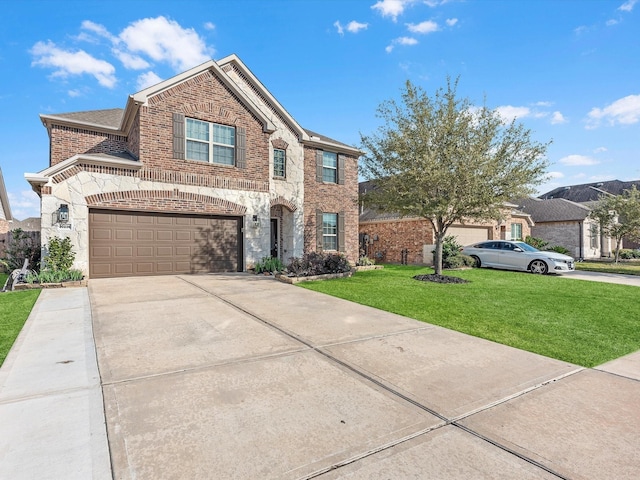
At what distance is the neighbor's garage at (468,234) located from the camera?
62.8 feet

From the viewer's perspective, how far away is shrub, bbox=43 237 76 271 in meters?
9.93

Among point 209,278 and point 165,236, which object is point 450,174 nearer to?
point 209,278

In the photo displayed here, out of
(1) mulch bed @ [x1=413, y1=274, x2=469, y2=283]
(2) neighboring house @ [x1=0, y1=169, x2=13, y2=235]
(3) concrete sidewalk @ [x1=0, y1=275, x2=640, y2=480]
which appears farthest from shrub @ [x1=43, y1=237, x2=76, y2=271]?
(2) neighboring house @ [x1=0, y1=169, x2=13, y2=235]

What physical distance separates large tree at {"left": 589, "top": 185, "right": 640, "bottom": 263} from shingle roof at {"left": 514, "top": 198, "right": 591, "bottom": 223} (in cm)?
244

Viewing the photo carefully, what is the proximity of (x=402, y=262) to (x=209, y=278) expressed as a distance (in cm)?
1205

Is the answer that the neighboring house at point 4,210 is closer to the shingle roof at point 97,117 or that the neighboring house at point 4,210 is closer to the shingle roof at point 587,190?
the shingle roof at point 97,117

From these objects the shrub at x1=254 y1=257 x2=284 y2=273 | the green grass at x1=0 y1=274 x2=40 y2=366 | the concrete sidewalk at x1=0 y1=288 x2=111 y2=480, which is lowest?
the concrete sidewalk at x1=0 y1=288 x2=111 y2=480

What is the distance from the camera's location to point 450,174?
10.5m

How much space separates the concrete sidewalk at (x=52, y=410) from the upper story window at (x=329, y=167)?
1263cm

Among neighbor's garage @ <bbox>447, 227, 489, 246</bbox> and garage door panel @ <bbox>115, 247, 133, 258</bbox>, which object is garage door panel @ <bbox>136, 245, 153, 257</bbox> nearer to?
garage door panel @ <bbox>115, 247, 133, 258</bbox>

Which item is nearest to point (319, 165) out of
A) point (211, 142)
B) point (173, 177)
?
point (211, 142)

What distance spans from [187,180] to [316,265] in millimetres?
5731

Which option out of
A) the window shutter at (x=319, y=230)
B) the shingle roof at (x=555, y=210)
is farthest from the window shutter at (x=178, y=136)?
the shingle roof at (x=555, y=210)

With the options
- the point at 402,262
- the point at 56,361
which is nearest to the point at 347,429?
the point at 56,361
